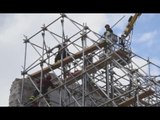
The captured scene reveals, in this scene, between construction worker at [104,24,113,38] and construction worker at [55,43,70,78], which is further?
construction worker at [55,43,70,78]

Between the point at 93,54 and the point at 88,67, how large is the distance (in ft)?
2.34

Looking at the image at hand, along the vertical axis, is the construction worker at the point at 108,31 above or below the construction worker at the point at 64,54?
above

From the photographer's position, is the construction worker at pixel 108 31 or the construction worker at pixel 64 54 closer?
the construction worker at pixel 108 31

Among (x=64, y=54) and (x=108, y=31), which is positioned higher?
(x=108, y=31)

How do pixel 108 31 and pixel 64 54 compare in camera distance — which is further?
pixel 64 54

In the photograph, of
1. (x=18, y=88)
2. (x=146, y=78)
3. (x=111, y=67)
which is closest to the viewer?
(x=146, y=78)

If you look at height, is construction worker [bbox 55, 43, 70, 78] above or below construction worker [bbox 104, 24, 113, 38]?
below

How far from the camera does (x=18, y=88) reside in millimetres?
16312
